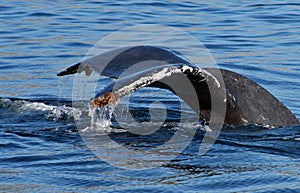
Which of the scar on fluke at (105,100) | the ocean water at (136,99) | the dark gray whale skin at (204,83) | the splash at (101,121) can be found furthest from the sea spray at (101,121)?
the scar on fluke at (105,100)

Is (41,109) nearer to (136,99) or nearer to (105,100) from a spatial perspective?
(136,99)

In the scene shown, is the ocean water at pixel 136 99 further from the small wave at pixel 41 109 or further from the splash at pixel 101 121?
the splash at pixel 101 121

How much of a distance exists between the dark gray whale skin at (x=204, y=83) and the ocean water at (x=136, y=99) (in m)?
0.11

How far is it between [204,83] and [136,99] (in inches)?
114

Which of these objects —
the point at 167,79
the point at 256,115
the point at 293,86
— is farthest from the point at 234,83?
the point at 293,86

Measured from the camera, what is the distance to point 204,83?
6.32m

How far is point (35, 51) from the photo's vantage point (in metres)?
12.9

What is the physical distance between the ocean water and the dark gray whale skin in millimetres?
113

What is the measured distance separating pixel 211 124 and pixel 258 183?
1.26 metres

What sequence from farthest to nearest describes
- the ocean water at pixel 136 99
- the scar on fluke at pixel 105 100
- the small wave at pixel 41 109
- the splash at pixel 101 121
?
the small wave at pixel 41 109
the splash at pixel 101 121
the ocean water at pixel 136 99
the scar on fluke at pixel 105 100

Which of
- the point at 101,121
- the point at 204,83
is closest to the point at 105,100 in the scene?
the point at 204,83

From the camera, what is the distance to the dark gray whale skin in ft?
20.5

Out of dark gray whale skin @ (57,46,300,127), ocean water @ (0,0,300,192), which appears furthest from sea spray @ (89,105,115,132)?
dark gray whale skin @ (57,46,300,127)

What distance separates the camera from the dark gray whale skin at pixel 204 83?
6234 millimetres
